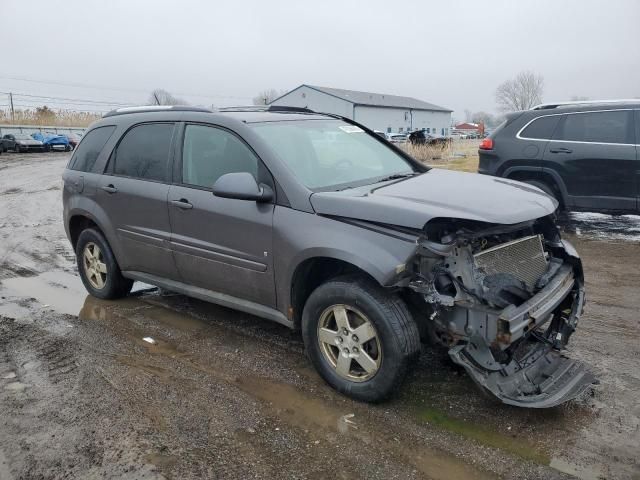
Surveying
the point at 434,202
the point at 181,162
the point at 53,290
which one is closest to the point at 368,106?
the point at 53,290

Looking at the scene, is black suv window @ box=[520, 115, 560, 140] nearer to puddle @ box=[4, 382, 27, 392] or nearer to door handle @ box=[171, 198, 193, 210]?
door handle @ box=[171, 198, 193, 210]

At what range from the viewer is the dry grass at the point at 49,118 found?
163 ft

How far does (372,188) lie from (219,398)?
70.2 inches

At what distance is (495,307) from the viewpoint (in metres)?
3.21

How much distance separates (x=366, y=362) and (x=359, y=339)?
6.0 inches

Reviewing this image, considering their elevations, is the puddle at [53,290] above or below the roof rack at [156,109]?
below

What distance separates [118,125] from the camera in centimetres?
536

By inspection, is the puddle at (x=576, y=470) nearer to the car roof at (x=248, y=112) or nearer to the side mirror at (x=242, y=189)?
the side mirror at (x=242, y=189)

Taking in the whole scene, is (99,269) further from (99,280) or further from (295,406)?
(295,406)

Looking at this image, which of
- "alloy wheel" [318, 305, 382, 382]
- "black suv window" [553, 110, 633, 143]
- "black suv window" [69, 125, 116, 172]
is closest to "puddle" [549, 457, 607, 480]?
"alloy wheel" [318, 305, 382, 382]

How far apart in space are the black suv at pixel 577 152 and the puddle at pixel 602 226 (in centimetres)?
59

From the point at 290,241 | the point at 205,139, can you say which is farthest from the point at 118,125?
the point at 290,241

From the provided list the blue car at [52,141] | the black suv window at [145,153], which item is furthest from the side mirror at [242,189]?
the blue car at [52,141]

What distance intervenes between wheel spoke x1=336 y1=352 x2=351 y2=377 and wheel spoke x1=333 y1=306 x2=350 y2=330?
0.20m
